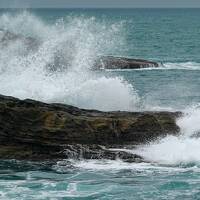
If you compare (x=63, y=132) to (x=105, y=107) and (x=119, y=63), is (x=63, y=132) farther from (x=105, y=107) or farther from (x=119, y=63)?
(x=119, y=63)

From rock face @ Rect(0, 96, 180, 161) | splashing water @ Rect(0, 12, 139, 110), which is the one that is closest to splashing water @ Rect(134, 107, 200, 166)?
rock face @ Rect(0, 96, 180, 161)

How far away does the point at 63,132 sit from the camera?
26844 mm

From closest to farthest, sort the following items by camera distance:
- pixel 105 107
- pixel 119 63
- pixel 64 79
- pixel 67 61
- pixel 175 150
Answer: pixel 175 150 → pixel 105 107 → pixel 64 79 → pixel 67 61 → pixel 119 63

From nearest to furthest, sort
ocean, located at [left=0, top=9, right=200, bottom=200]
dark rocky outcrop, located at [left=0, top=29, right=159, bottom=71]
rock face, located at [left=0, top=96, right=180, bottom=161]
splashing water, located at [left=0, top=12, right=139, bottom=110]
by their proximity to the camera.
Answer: ocean, located at [left=0, top=9, right=200, bottom=200]
rock face, located at [left=0, top=96, right=180, bottom=161]
splashing water, located at [left=0, top=12, right=139, bottom=110]
dark rocky outcrop, located at [left=0, top=29, right=159, bottom=71]

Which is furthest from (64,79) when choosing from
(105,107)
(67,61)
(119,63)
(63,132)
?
(119,63)

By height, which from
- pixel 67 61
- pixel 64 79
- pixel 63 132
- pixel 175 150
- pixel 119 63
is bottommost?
pixel 175 150

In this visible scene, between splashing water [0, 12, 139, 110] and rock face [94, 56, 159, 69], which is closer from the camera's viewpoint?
splashing water [0, 12, 139, 110]

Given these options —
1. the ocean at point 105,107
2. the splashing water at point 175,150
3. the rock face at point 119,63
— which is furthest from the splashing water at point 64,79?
the splashing water at point 175,150

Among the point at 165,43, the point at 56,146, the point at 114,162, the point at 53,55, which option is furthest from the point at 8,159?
the point at 165,43

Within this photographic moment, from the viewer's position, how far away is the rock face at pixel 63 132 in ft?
87.1

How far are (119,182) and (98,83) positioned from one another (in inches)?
634

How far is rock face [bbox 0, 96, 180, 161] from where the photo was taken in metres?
26.5

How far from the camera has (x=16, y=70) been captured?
152 ft

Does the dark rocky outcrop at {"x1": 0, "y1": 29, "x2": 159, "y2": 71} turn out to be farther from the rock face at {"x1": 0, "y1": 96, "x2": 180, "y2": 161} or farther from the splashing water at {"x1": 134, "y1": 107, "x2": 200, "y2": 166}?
the splashing water at {"x1": 134, "y1": 107, "x2": 200, "y2": 166}
